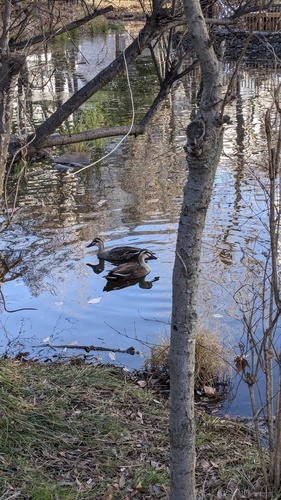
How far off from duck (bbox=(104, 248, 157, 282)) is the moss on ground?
3.32 m

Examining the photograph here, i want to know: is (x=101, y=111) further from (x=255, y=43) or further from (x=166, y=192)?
(x=255, y=43)

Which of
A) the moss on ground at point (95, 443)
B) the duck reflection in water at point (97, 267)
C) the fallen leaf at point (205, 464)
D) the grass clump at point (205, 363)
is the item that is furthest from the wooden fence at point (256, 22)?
the duck reflection in water at point (97, 267)

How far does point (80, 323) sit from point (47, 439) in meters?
3.23

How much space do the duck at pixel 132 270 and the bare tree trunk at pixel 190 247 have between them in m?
5.92

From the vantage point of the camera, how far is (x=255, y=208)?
11492 millimetres

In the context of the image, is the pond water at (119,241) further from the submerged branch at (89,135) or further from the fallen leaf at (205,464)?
the fallen leaf at (205,464)

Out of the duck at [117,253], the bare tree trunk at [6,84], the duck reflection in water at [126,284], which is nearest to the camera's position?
the bare tree trunk at [6,84]

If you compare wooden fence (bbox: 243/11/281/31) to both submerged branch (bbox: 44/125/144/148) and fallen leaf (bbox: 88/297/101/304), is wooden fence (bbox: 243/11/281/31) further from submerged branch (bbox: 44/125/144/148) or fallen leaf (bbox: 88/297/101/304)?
fallen leaf (bbox: 88/297/101/304)

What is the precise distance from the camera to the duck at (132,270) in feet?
30.6

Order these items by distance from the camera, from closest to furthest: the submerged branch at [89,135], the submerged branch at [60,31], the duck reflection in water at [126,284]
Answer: the submerged branch at [60,31] → the submerged branch at [89,135] → the duck reflection in water at [126,284]

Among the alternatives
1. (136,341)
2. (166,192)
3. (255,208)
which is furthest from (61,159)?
(136,341)

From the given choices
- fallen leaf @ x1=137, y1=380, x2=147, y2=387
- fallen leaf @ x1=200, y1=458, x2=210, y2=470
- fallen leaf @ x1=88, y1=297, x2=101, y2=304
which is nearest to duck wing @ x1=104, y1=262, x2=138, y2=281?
fallen leaf @ x1=88, y1=297, x2=101, y2=304

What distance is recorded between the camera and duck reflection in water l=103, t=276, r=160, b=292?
9.26m

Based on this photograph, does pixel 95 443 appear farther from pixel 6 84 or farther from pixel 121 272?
pixel 121 272
